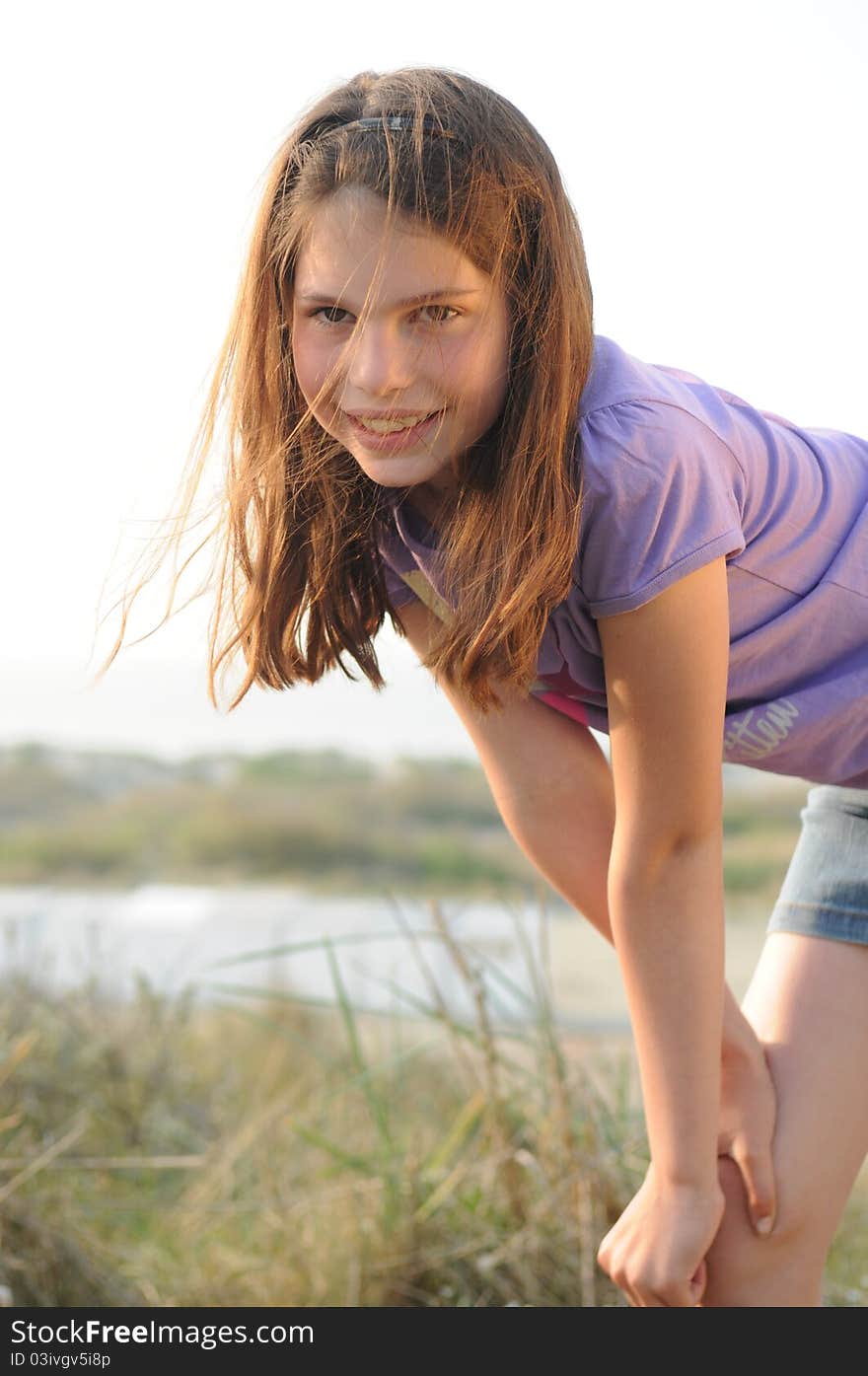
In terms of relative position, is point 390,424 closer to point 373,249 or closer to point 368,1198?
point 373,249

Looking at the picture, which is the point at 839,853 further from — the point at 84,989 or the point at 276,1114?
the point at 84,989

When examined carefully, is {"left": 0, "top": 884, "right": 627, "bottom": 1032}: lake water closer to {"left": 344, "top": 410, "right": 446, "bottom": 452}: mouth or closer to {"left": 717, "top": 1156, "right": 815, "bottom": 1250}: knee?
{"left": 717, "top": 1156, "right": 815, "bottom": 1250}: knee

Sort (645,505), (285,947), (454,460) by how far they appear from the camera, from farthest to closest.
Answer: (285,947) < (454,460) < (645,505)

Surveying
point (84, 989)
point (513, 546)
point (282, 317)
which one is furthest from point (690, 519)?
point (84, 989)

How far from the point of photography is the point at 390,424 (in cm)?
114

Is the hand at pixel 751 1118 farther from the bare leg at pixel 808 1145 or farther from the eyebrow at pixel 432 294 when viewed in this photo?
the eyebrow at pixel 432 294

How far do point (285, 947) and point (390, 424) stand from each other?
3.45 feet

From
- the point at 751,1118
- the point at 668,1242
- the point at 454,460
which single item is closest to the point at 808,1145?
the point at 751,1118

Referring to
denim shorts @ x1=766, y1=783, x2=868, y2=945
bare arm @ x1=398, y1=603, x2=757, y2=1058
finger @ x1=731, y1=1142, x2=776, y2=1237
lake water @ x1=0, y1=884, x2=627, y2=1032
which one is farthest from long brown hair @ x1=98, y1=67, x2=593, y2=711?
lake water @ x1=0, y1=884, x2=627, y2=1032

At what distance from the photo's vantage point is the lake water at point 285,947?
2193 mm

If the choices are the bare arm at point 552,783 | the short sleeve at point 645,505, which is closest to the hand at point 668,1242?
the bare arm at point 552,783

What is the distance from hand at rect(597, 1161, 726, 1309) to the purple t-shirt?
403mm

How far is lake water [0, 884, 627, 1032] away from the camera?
2.19m
